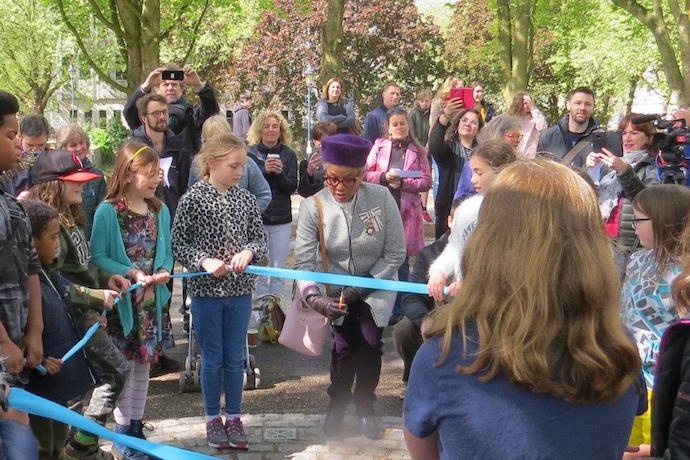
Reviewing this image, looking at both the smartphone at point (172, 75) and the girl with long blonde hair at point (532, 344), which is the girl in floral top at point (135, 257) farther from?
the girl with long blonde hair at point (532, 344)

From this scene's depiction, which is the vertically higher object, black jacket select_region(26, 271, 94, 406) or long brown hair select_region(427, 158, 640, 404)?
long brown hair select_region(427, 158, 640, 404)

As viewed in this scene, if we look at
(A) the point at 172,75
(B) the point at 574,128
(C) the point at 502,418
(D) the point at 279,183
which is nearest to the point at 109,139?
(A) the point at 172,75

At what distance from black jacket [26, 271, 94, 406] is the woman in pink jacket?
3.85 m

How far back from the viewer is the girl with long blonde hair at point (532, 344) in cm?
203

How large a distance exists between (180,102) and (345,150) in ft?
11.4

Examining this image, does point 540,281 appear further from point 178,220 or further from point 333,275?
point 178,220

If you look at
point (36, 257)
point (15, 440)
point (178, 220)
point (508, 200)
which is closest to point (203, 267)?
point (178, 220)

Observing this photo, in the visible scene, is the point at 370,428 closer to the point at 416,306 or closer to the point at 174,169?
the point at 416,306

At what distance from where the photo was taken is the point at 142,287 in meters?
5.17

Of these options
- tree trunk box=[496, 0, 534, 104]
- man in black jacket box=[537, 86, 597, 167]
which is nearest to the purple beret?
man in black jacket box=[537, 86, 597, 167]

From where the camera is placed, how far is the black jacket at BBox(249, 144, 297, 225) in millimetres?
8055

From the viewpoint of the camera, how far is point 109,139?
35.8 m

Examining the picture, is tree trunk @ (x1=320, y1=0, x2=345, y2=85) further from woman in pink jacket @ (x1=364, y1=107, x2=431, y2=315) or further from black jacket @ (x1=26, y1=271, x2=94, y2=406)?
black jacket @ (x1=26, y1=271, x2=94, y2=406)

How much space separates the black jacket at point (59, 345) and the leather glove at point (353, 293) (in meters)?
1.64
